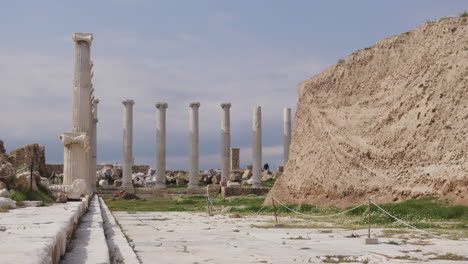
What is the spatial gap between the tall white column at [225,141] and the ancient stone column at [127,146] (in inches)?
310

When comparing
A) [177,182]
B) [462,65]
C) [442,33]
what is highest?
[442,33]

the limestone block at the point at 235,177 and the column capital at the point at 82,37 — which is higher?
the column capital at the point at 82,37

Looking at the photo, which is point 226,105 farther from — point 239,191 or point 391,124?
point 391,124

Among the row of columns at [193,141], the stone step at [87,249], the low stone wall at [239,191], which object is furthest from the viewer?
the row of columns at [193,141]

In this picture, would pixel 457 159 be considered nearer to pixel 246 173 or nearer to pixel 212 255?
pixel 212 255

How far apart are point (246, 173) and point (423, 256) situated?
49971 millimetres

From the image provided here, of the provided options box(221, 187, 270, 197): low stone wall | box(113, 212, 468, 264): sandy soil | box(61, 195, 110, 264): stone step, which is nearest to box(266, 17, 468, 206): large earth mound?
box(113, 212, 468, 264): sandy soil

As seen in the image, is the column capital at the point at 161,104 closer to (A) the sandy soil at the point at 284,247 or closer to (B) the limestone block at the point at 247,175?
(B) the limestone block at the point at 247,175

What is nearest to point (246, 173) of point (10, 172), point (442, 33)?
point (442, 33)

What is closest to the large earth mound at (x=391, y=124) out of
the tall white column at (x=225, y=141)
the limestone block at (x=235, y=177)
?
the tall white column at (x=225, y=141)

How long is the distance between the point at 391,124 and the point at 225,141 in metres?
30.4

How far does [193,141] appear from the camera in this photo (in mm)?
49469

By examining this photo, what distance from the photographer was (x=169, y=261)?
7258 millimetres

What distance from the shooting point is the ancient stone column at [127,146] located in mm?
47844
